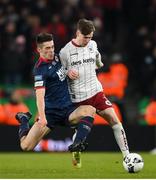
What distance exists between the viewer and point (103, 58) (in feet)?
69.8

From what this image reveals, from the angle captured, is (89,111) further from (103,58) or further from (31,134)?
(103,58)

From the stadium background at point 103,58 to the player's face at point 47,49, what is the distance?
22.5ft

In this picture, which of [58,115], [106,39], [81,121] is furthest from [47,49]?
[106,39]

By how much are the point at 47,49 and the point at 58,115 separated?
1.05m

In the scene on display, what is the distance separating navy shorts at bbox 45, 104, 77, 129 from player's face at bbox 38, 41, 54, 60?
2.71 feet

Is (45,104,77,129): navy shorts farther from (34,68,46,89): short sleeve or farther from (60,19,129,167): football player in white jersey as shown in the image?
(34,68,46,89): short sleeve

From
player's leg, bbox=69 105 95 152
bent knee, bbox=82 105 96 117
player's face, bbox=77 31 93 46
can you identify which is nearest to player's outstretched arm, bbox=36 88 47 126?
player's leg, bbox=69 105 95 152

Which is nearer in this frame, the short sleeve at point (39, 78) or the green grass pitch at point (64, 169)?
the green grass pitch at point (64, 169)

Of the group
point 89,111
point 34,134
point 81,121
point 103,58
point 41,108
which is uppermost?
point 41,108

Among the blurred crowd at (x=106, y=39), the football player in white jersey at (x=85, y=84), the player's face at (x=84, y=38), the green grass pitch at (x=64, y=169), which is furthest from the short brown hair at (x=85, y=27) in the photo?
the blurred crowd at (x=106, y=39)

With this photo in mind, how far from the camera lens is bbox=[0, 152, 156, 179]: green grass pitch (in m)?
11.4

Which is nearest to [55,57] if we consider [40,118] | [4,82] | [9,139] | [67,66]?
[67,66]

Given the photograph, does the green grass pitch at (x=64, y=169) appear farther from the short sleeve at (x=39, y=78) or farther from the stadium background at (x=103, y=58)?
the stadium background at (x=103, y=58)

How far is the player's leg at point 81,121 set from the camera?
11.7 m
